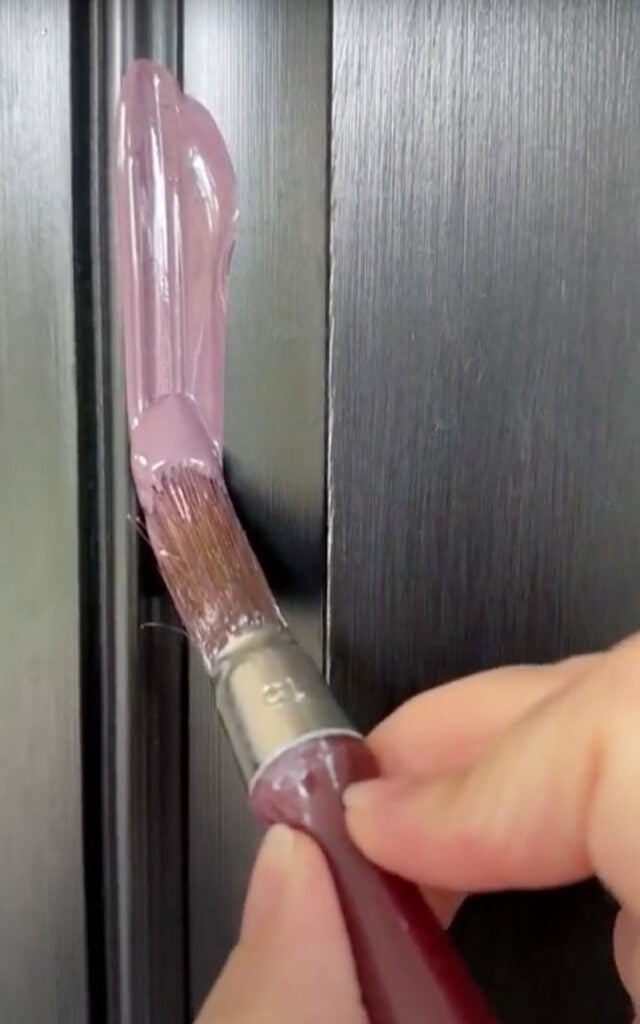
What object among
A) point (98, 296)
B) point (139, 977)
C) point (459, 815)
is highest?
point (98, 296)

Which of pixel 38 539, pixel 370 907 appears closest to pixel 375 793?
pixel 370 907

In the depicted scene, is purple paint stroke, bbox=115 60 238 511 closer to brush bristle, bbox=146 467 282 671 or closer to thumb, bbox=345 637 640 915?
brush bristle, bbox=146 467 282 671

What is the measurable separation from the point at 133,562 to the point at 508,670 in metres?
0.11

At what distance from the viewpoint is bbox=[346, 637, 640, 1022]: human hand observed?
9.2 inches

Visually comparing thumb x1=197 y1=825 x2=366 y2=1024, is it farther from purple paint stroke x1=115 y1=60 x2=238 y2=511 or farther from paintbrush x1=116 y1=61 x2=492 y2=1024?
purple paint stroke x1=115 y1=60 x2=238 y2=511

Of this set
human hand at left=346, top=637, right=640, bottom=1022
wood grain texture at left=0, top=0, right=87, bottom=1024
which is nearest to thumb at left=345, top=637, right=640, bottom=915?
human hand at left=346, top=637, right=640, bottom=1022

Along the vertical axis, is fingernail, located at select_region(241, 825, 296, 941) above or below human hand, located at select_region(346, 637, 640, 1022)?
below

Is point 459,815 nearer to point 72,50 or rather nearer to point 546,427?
point 546,427

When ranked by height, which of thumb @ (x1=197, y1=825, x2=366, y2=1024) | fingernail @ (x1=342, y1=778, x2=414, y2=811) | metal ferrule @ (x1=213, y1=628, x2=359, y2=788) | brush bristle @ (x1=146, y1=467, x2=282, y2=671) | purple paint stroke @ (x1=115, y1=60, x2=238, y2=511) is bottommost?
thumb @ (x1=197, y1=825, x2=366, y2=1024)

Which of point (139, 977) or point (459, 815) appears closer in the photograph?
point (459, 815)

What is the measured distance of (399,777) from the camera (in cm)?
29

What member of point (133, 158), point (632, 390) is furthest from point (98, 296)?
point (632, 390)

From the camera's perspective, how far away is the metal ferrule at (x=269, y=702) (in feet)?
0.91

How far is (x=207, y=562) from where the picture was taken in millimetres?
311
